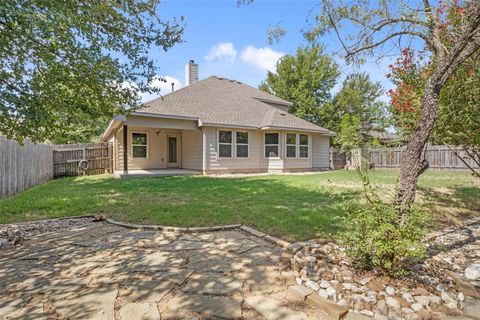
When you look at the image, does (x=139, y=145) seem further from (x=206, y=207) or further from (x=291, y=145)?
(x=206, y=207)

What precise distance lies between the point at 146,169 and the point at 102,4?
35.9ft

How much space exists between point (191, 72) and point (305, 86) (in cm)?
1502

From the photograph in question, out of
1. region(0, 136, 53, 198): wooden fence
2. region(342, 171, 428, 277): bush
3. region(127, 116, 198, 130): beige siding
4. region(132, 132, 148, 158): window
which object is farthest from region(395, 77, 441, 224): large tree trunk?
region(132, 132, 148, 158): window

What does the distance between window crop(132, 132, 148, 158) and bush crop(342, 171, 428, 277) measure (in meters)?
13.2

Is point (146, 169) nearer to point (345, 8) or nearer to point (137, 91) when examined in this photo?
point (137, 91)

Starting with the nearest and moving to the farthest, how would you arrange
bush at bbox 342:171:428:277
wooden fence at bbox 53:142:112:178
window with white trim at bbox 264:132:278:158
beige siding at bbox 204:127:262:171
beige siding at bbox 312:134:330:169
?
bush at bbox 342:171:428:277
beige siding at bbox 204:127:262:171
wooden fence at bbox 53:142:112:178
window with white trim at bbox 264:132:278:158
beige siding at bbox 312:134:330:169

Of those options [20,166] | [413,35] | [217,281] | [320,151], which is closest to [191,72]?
[320,151]

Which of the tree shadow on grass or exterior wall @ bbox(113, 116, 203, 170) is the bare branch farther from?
exterior wall @ bbox(113, 116, 203, 170)

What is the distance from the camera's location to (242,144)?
14.4 meters

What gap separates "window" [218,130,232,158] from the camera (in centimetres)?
1374

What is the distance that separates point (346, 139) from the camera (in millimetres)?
3209

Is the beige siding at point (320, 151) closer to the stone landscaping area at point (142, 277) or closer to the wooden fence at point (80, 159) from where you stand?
the wooden fence at point (80, 159)

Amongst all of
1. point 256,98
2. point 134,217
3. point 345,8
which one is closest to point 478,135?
point 345,8

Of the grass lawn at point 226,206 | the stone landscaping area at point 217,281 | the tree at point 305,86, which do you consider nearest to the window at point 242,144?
the grass lawn at point 226,206
